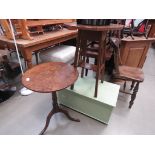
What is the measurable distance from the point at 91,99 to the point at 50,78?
0.62m

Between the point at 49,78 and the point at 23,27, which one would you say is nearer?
the point at 49,78

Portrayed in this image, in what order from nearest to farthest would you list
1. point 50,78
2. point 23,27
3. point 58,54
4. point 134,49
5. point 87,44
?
point 50,78 < point 87,44 < point 23,27 < point 134,49 < point 58,54

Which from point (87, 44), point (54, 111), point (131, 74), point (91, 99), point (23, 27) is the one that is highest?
point (23, 27)

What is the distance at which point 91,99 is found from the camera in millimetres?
1472

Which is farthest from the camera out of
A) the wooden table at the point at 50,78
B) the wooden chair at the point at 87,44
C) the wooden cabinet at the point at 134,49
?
the wooden cabinet at the point at 134,49

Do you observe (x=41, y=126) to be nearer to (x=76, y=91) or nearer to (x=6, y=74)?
(x=76, y=91)

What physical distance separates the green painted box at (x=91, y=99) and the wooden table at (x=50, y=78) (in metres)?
0.36

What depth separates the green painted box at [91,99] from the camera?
1.45m

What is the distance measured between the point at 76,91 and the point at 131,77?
783 millimetres

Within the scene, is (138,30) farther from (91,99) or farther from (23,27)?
(23,27)

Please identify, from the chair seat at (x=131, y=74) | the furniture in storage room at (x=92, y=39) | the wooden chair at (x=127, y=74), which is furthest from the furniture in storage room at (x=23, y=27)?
the chair seat at (x=131, y=74)

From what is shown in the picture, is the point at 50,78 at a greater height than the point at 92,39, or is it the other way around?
the point at 92,39

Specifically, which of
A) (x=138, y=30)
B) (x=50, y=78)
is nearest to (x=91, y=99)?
(x=50, y=78)

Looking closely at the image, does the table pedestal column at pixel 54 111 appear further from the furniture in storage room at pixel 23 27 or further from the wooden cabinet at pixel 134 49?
the wooden cabinet at pixel 134 49
